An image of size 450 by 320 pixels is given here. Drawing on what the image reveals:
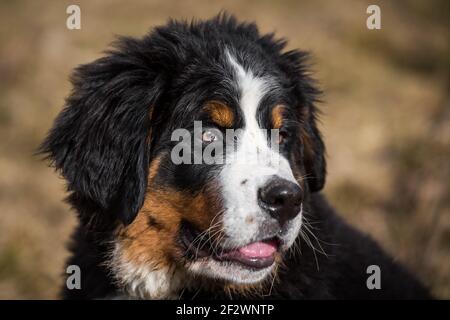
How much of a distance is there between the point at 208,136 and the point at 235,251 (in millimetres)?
644

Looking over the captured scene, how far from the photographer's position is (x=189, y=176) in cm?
399

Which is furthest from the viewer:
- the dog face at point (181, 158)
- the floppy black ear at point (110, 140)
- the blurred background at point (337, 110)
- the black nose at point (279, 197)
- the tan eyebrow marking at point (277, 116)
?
the blurred background at point (337, 110)

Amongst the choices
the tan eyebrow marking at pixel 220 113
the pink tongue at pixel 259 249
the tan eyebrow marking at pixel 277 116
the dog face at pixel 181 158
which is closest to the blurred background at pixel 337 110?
the tan eyebrow marking at pixel 277 116

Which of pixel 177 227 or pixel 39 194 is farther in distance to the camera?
pixel 39 194

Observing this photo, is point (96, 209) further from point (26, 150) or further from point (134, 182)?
point (26, 150)

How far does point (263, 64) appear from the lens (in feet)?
14.1

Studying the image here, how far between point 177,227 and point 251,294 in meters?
0.62

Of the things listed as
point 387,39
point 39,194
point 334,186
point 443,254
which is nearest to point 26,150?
point 39,194

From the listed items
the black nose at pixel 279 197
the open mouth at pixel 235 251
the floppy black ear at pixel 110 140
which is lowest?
the open mouth at pixel 235 251

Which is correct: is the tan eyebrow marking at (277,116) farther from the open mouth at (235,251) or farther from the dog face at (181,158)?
the open mouth at (235,251)

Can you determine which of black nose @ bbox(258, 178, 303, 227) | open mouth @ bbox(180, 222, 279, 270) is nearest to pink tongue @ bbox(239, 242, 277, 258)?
open mouth @ bbox(180, 222, 279, 270)

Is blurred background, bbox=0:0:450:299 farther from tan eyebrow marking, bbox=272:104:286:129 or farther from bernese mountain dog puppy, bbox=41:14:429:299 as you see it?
bernese mountain dog puppy, bbox=41:14:429:299

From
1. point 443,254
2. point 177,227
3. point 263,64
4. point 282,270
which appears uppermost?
point 263,64

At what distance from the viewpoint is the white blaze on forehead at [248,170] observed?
3746 mm
